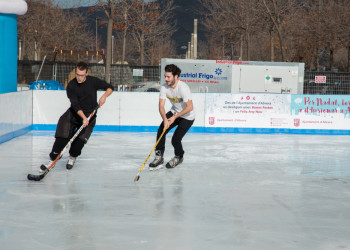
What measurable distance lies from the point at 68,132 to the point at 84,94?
0.57 m

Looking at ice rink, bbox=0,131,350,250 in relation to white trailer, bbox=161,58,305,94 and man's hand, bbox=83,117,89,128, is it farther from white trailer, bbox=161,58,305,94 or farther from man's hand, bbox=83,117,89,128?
white trailer, bbox=161,58,305,94

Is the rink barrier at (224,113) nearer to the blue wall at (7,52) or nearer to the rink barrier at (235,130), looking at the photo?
the rink barrier at (235,130)

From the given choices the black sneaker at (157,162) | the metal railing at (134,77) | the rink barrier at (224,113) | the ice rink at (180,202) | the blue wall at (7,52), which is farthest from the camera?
the metal railing at (134,77)

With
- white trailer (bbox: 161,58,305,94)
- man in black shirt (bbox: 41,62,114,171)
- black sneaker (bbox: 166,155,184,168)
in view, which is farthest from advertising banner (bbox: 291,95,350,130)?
→ man in black shirt (bbox: 41,62,114,171)

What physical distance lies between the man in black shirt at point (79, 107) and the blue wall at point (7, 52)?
20.0 feet

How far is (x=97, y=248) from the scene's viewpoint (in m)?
4.33

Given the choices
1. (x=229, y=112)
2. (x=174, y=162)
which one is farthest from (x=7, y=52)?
(x=174, y=162)

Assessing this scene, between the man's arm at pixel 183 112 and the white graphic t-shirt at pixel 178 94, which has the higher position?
the white graphic t-shirt at pixel 178 94

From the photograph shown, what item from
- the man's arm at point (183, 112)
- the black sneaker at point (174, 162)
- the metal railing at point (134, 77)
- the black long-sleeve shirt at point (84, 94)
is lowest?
the black sneaker at point (174, 162)

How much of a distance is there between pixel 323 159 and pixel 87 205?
5590mm

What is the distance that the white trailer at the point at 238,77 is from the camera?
22516 mm

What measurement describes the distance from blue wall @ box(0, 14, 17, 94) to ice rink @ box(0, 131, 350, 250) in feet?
10.4

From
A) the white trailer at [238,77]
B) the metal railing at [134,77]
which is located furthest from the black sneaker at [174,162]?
the white trailer at [238,77]

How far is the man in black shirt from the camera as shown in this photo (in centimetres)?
773
